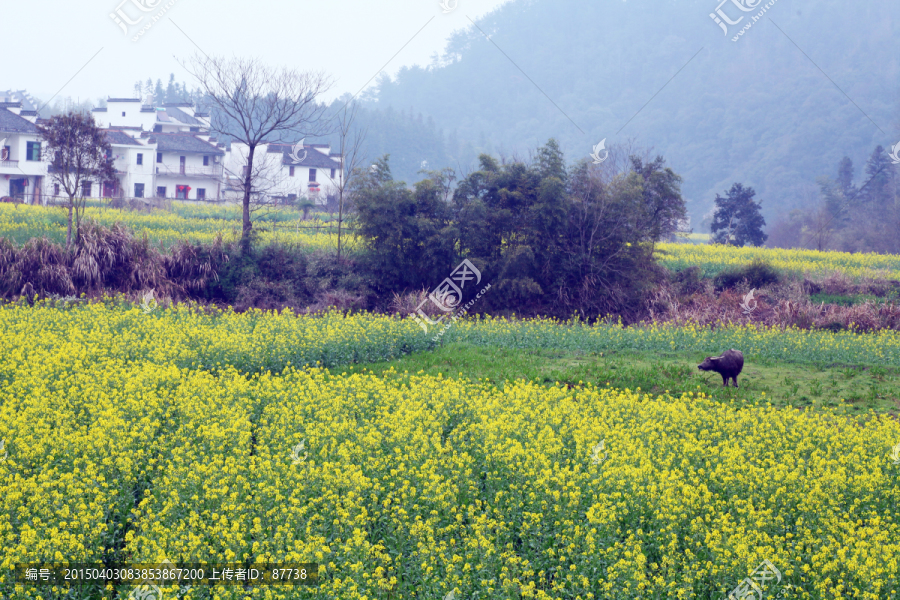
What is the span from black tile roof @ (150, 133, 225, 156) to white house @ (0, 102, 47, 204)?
34.7 ft

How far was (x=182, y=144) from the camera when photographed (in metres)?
56.3

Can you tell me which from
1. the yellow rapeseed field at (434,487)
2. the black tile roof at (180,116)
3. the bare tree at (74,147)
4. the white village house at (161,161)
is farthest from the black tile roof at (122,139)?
the yellow rapeseed field at (434,487)

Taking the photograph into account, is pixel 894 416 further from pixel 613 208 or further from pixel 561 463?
pixel 613 208

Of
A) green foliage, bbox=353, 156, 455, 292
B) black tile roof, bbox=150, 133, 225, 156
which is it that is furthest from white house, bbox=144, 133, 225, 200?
green foliage, bbox=353, 156, 455, 292

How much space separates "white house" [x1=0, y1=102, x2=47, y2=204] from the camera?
141 ft

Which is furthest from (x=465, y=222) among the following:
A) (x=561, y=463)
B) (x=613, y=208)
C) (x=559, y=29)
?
(x=559, y=29)

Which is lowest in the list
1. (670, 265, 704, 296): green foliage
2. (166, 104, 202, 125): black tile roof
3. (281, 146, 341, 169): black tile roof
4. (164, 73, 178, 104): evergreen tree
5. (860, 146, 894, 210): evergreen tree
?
(670, 265, 704, 296): green foliage

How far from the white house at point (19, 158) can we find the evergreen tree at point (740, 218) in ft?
147

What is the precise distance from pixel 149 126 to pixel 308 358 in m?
57.6

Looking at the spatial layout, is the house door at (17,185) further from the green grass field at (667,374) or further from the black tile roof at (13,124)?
the green grass field at (667,374)

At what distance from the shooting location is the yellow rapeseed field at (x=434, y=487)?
5523mm

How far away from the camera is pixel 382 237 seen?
77.0ft

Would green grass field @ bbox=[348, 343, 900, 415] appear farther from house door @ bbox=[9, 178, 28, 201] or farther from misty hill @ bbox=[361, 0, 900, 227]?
misty hill @ bbox=[361, 0, 900, 227]

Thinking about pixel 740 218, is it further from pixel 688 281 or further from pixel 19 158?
pixel 19 158
